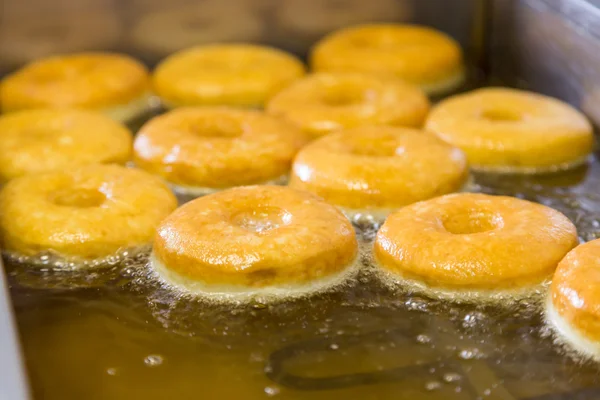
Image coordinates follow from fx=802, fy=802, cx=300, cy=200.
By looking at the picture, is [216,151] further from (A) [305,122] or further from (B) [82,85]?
(B) [82,85]

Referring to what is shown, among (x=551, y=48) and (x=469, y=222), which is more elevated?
(x=551, y=48)

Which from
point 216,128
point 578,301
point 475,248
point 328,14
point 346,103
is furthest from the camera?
point 328,14

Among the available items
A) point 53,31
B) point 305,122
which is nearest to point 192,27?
point 53,31

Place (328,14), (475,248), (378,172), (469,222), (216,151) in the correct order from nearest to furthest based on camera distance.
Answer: (475,248) → (469,222) → (378,172) → (216,151) → (328,14)

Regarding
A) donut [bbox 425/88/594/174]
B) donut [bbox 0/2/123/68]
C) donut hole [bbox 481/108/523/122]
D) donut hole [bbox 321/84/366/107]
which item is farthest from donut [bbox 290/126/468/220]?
donut [bbox 0/2/123/68]

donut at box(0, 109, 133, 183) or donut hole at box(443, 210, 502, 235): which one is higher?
donut hole at box(443, 210, 502, 235)

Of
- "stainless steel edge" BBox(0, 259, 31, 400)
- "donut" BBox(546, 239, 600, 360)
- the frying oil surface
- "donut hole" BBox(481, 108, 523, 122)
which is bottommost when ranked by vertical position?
the frying oil surface

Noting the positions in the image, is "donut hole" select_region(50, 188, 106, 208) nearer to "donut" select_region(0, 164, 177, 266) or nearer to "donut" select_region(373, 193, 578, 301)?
"donut" select_region(0, 164, 177, 266)
